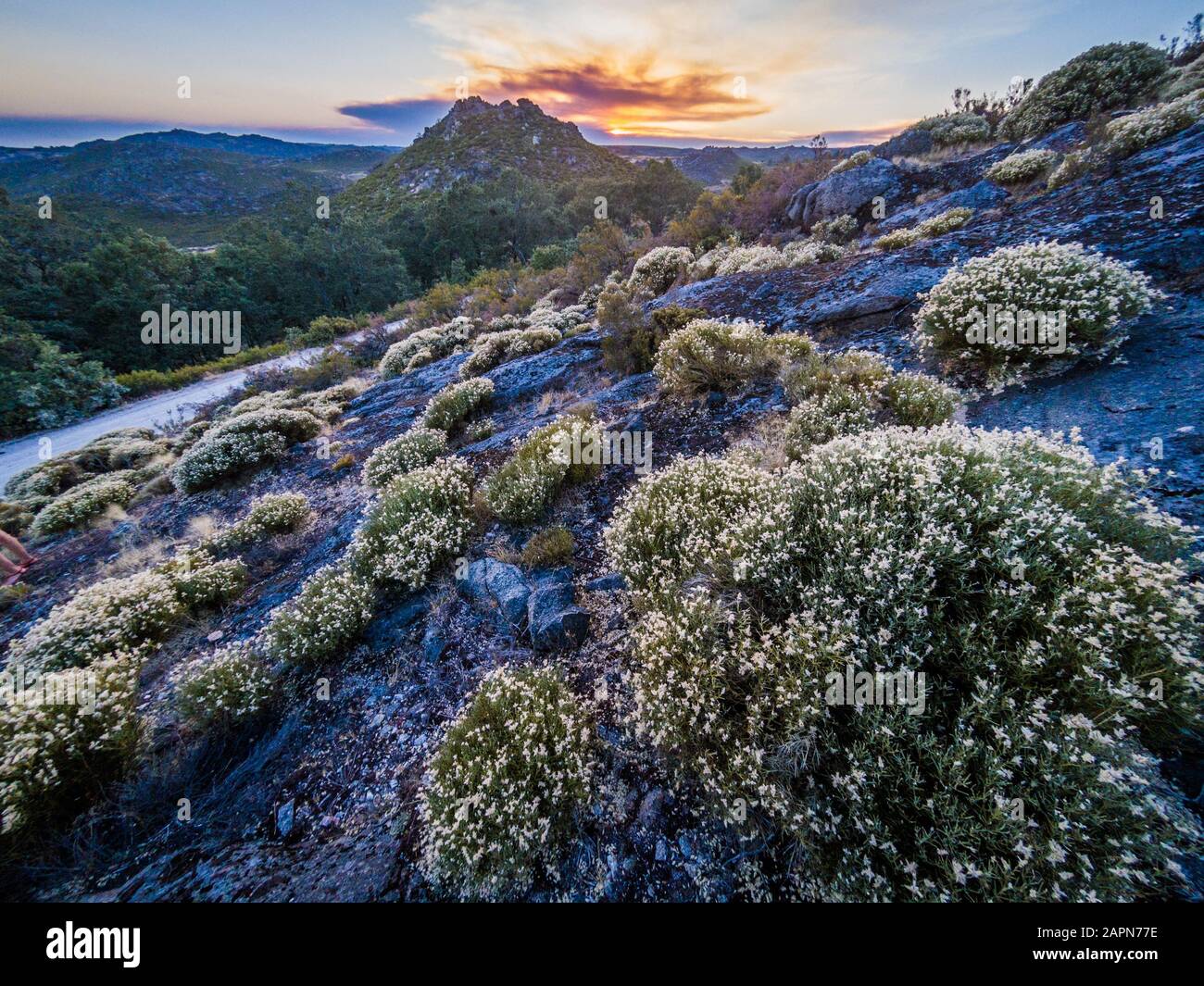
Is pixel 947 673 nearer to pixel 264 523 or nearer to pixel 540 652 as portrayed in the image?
pixel 540 652

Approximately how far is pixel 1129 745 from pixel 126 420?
36636mm

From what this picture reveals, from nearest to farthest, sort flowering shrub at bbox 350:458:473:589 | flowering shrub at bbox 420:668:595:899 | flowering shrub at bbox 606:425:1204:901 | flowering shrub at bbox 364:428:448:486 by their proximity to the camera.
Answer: flowering shrub at bbox 606:425:1204:901
flowering shrub at bbox 420:668:595:899
flowering shrub at bbox 350:458:473:589
flowering shrub at bbox 364:428:448:486

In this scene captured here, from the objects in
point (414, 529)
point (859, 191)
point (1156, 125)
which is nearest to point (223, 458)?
point (414, 529)

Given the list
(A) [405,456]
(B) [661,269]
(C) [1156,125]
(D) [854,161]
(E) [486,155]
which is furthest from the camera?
(E) [486,155]

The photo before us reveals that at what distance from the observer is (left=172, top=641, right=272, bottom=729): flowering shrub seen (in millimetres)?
4926

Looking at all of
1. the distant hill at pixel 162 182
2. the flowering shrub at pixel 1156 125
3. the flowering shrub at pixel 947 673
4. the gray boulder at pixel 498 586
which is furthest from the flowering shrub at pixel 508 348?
the distant hill at pixel 162 182

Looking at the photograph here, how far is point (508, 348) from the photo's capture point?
15.5 m

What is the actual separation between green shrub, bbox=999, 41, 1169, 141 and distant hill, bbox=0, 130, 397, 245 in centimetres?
12840

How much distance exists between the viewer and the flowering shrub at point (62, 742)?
4.00m

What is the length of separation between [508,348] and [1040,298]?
13.9 meters

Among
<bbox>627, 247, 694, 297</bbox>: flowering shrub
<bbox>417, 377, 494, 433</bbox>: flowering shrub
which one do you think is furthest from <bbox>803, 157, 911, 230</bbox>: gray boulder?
<bbox>417, 377, 494, 433</bbox>: flowering shrub

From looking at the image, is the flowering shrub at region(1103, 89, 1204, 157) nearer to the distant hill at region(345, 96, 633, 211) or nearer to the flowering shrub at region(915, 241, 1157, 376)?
the flowering shrub at region(915, 241, 1157, 376)

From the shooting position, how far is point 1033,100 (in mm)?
18938

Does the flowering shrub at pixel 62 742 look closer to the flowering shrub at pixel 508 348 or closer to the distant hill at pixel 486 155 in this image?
the flowering shrub at pixel 508 348
